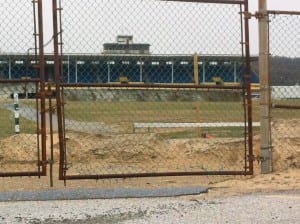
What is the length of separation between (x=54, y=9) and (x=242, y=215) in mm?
3961

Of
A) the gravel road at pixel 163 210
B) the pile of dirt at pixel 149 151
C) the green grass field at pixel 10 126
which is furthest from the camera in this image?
the green grass field at pixel 10 126

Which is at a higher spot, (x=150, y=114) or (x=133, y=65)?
(x=133, y=65)

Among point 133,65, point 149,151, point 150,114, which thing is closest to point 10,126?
point 150,114

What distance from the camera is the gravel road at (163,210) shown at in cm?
717

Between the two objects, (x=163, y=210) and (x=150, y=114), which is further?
(x=150, y=114)

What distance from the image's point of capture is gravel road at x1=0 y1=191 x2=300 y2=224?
7168 millimetres

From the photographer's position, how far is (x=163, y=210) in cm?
767

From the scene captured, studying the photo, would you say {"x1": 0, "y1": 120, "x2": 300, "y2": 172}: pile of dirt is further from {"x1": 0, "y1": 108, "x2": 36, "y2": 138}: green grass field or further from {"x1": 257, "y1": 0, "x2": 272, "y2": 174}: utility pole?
{"x1": 0, "y1": 108, "x2": 36, "y2": 138}: green grass field

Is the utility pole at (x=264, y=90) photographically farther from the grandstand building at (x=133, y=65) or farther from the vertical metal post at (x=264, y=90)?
the grandstand building at (x=133, y=65)

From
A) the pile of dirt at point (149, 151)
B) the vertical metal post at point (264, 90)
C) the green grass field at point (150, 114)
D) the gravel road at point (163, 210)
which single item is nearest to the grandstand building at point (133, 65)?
the vertical metal post at point (264, 90)

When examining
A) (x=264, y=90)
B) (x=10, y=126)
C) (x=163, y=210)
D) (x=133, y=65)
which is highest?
(x=133, y=65)

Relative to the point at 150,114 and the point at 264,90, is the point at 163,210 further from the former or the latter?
the point at 150,114

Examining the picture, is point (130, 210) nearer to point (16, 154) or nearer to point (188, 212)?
point (188, 212)

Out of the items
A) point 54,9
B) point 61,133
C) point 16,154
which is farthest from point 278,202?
point 16,154
